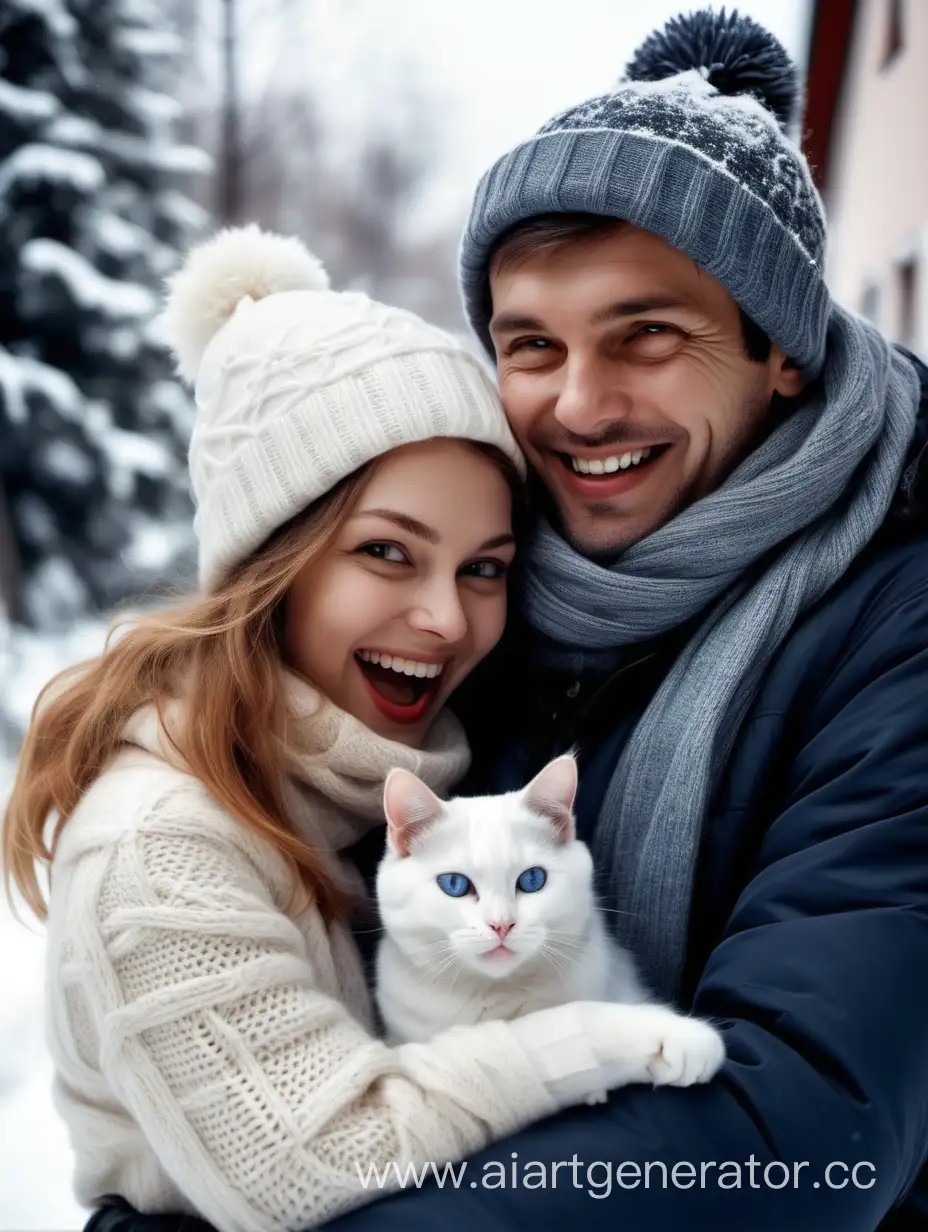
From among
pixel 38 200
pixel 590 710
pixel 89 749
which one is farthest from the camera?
pixel 38 200

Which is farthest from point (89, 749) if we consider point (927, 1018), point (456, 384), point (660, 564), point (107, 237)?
point (107, 237)

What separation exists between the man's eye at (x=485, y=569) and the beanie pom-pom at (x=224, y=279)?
0.49 meters

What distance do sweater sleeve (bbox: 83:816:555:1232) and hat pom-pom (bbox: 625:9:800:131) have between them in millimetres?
1265

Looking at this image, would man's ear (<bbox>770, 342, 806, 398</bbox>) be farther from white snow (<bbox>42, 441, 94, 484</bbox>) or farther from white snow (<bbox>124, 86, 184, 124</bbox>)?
white snow (<bbox>124, 86, 184, 124</bbox>)

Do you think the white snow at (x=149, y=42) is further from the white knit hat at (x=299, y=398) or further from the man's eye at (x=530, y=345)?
the man's eye at (x=530, y=345)

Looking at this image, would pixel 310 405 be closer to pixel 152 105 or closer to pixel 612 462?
pixel 612 462

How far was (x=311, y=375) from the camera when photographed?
4.39 ft

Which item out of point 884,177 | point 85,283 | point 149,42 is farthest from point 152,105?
point 884,177

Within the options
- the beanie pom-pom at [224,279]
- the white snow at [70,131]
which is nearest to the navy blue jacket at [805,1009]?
the beanie pom-pom at [224,279]

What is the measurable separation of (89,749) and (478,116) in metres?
3.81

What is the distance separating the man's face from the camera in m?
1.41

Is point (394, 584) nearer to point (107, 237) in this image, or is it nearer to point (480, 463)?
point (480, 463)

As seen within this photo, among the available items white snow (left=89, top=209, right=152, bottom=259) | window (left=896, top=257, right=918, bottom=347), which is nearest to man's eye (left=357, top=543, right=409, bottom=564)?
window (left=896, top=257, right=918, bottom=347)

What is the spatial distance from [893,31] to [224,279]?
3.86m
